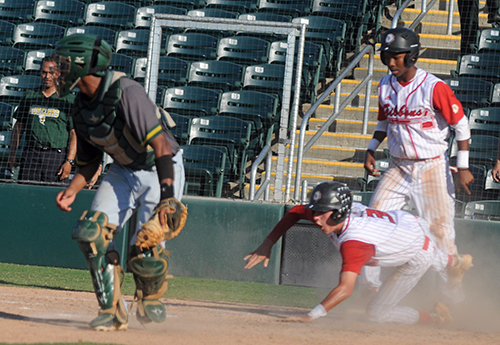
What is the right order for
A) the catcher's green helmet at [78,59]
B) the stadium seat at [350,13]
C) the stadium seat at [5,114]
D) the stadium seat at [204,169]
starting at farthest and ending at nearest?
the stadium seat at [350,13] < the stadium seat at [5,114] < the stadium seat at [204,169] < the catcher's green helmet at [78,59]

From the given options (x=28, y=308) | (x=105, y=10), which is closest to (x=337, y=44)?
(x=105, y=10)

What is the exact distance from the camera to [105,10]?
37.6ft

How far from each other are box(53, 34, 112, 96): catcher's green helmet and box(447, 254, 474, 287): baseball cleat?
289 cm

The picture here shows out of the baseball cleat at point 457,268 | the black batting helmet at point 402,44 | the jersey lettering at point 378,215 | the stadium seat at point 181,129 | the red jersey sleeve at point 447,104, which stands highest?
the black batting helmet at point 402,44

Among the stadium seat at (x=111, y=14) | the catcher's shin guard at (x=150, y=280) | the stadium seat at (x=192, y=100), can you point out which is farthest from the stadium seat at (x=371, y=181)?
the stadium seat at (x=111, y=14)

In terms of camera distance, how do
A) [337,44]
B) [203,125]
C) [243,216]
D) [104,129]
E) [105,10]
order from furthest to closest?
1. [105,10]
2. [337,44]
3. [203,125]
4. [243,216]
5. [104,129]

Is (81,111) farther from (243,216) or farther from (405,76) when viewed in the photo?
(243,216)

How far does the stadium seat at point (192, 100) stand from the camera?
902 cm

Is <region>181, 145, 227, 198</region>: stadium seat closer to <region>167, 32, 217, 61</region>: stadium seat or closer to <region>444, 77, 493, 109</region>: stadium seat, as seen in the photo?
<region>167, 32, 217, 61</region>: stadium seat

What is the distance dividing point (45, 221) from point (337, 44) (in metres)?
5.42

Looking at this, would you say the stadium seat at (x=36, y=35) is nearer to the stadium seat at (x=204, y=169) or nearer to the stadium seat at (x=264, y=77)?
the stadium seat at (x=264, y=77)

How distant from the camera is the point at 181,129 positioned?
343 inches

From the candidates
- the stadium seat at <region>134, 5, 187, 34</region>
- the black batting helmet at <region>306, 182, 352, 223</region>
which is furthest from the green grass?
the stadium seat at <region>134, 5, 187, 34</region>

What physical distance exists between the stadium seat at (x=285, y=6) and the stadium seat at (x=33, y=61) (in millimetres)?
3572
